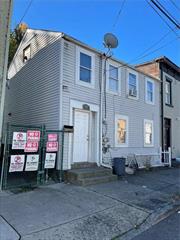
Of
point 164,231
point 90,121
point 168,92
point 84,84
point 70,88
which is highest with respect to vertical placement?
point 168,92

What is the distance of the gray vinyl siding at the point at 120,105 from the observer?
8.77 m

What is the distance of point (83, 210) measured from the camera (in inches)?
205

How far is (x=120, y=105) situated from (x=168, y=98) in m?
6.11

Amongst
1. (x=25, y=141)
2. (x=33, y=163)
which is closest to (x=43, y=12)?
(x=25, y=141)

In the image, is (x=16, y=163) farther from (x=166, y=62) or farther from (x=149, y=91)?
(x=166, y=62)

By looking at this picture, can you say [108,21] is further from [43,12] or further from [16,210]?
[16,210]

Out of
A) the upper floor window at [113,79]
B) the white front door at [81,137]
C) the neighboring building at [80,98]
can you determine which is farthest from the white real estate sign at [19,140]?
the upper floor window at [113,79]

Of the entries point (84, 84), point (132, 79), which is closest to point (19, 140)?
point (84, 84)

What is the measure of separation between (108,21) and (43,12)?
2.65m

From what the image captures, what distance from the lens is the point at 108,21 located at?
945 centimetres

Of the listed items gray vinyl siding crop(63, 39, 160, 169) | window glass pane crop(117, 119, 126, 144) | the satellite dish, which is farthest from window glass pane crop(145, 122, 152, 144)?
the satellite dish

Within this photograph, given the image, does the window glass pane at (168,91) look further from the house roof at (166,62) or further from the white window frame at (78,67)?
the white window frame at (78,67)

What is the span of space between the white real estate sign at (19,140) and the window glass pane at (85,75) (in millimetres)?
3677

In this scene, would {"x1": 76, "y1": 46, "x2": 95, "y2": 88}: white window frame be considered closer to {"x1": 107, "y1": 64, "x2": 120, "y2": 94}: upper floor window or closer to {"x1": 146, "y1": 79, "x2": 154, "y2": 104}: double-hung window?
{"x1": 107, "y1": 64, "x2": 120, "y2": 94}: upper floor window
